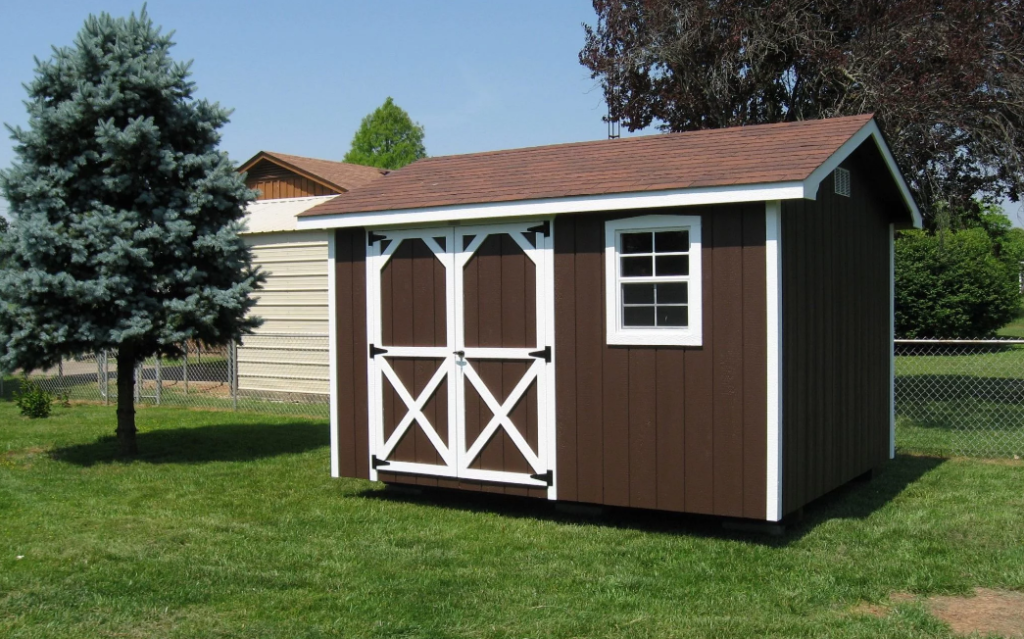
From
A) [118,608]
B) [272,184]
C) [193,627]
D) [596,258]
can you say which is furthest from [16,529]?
[272,184]

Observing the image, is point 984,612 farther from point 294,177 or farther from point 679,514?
point 294,177

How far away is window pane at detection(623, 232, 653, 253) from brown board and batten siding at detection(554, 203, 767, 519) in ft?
0.56

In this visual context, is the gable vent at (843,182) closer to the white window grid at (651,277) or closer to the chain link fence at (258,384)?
the white window grid at (651,277)

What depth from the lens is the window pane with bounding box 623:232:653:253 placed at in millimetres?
7285

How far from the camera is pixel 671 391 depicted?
7109 mm

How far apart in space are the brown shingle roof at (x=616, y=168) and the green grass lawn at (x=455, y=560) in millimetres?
2518

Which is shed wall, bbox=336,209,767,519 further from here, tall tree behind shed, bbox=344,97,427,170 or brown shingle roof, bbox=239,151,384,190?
tall tree behind shed, bbox=344,97,427,170

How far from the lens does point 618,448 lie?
7.37 meters

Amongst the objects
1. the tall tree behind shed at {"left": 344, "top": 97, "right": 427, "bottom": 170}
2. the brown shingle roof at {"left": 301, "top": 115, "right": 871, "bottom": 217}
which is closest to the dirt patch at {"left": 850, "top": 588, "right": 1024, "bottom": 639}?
the brown shingle roof at {"left": 301, "top": 115, "right": 871, "bottom": 217}

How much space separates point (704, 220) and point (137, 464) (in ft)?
22.1

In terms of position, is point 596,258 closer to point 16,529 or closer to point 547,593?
point 547,593

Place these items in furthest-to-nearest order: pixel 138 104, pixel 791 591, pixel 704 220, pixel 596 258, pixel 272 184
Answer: pixel 272 184
pixel 138 104
pixel 596 258
pixel 704 220
pixel 791 591

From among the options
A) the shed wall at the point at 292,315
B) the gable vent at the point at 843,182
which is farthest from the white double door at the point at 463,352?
the shed wall at the point at 292,315

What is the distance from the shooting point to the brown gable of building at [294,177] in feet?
56.3
